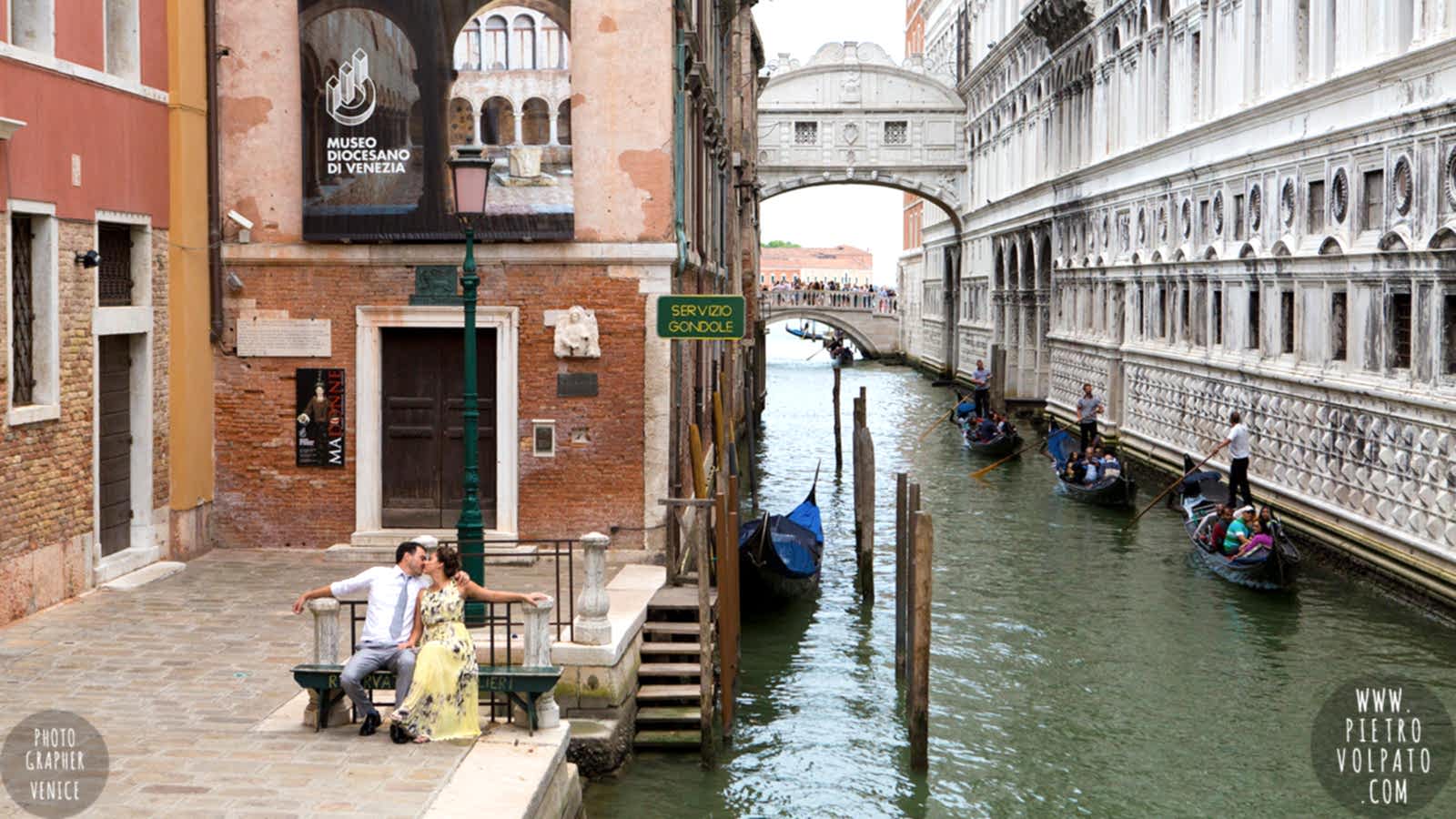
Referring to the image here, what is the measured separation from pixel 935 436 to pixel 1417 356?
17.0m

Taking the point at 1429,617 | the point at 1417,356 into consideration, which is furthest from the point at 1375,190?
the point at 1429,617

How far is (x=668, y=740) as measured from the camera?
1008cm

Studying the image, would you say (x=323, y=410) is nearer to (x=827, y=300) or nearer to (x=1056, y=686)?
(x=1056, y=686)

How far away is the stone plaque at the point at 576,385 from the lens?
41.3 feet

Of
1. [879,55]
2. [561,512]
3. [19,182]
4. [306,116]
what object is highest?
[879,55]

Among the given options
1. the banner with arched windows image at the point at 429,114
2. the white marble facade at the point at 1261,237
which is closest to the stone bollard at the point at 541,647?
the banner with arched windows image at the point at 429,114

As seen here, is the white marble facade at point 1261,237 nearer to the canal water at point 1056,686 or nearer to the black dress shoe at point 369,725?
the canal water at point 1056,686

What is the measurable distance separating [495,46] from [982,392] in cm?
2055

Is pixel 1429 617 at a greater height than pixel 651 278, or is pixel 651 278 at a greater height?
pixel 651 278

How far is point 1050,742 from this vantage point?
34.7 ft

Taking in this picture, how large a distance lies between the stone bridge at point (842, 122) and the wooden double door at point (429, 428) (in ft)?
105

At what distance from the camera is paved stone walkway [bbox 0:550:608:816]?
22.3 feet

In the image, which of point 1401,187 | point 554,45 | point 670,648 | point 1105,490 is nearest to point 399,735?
point 670,648

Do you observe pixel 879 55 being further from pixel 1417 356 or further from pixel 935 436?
pixel 1417 356
